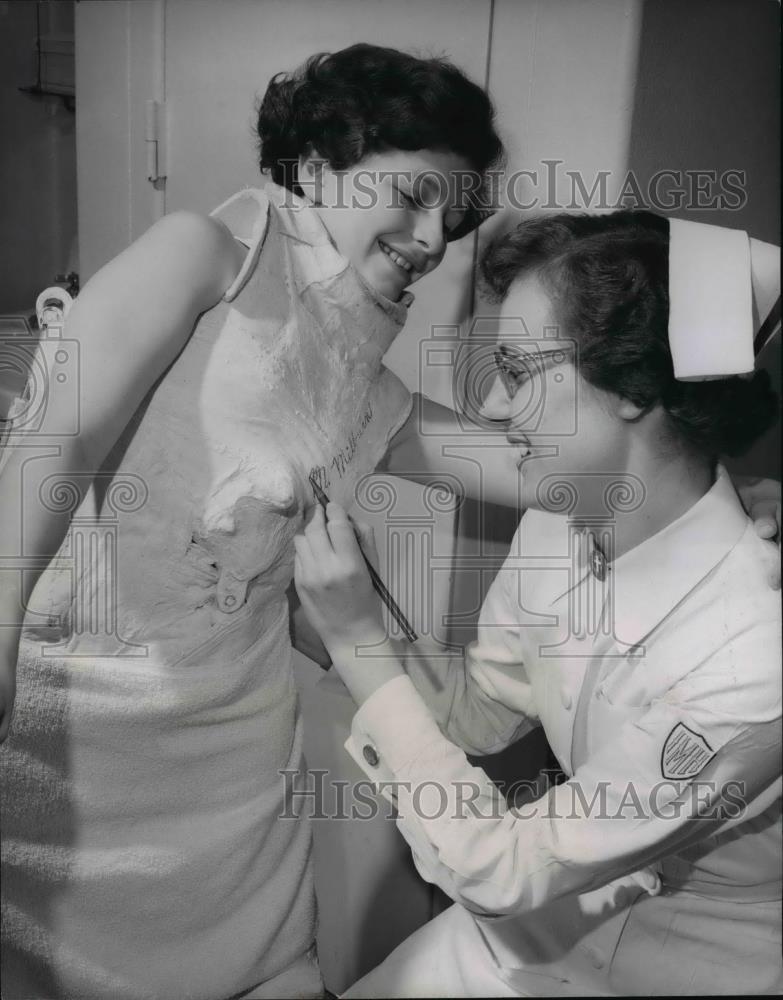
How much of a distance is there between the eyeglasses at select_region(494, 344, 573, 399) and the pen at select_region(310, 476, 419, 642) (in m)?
0.23

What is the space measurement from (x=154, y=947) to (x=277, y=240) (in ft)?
2.59

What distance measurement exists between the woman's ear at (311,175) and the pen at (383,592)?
29 centimetres

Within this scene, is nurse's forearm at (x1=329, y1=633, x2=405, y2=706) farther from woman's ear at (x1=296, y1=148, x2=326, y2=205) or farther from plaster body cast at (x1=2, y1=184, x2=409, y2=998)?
woman's ear at (x1=296, y1=148, x2=326, y2=205)

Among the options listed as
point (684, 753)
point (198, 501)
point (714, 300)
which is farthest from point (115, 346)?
point (684, 753)

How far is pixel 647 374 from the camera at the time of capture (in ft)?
3.45

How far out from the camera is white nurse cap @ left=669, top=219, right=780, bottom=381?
3.41ft

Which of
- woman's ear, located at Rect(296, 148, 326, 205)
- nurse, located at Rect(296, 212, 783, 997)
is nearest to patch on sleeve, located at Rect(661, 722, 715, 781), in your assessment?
nurse, located at Rect(296, 212, 783, 997)

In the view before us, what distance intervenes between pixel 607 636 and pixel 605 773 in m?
0.15

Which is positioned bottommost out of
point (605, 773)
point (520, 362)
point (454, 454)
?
point (605, 773)

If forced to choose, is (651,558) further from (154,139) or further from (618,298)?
(154,139)

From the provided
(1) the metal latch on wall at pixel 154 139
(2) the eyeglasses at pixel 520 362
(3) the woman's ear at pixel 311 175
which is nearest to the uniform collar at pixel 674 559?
(2) the eyeglasses at pixel 520 362

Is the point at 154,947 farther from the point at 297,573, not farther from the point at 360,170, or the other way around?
the point at 360,170

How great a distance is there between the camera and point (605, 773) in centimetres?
109

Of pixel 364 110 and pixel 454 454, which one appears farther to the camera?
pixel 454 454
